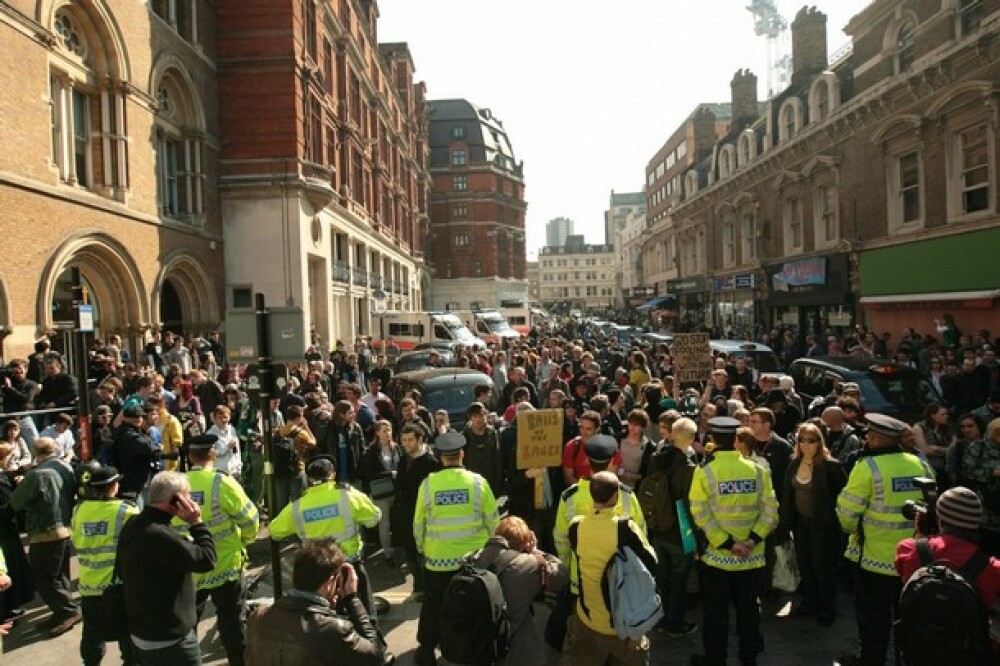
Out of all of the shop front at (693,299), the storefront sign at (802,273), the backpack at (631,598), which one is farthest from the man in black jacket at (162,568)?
the shop front at (693,299)

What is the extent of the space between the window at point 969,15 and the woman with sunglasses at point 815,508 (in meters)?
16.8

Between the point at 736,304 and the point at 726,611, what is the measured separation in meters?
31.8

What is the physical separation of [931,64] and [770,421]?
1721 cm

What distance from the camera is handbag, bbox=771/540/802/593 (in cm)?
573

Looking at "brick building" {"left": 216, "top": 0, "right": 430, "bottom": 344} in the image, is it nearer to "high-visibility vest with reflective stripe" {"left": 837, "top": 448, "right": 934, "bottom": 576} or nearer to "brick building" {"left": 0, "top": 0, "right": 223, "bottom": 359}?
"brick building" {"left": 0, "top": 0, "right": 223, "bottom": 359}

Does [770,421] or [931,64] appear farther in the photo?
[931,64]

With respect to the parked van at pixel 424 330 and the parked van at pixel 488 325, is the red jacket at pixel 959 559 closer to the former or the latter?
the parked van at pixel 424 330

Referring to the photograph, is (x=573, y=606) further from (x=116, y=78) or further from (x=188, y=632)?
(x=116, y=78)

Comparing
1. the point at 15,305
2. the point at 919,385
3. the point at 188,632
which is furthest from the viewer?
the point at 15,305

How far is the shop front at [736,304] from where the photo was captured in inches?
1230

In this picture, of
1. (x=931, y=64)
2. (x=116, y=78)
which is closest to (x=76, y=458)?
(x=116, y=78)

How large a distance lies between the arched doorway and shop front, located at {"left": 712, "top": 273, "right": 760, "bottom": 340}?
21.9m

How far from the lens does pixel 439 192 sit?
6706 cm

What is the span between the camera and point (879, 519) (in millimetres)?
4715
